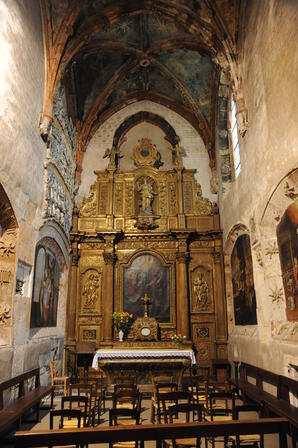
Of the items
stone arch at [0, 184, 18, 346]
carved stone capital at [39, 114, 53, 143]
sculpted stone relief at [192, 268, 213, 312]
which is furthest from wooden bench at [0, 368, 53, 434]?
sculpted stone relief at [192, 268, 213, 312]

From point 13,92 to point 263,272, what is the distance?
22.0ft

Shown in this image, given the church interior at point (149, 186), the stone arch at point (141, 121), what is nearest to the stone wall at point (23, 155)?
the church interior at point (149, 186)

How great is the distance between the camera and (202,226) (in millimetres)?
13539

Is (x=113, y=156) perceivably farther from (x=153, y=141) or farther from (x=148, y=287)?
(x=148, y=287)

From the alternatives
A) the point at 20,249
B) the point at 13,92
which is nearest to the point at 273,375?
the point at 20,249

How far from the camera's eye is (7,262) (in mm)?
7836

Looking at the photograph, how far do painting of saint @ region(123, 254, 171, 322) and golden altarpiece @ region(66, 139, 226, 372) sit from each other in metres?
0.03

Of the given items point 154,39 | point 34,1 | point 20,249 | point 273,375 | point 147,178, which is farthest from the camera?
point 147,178

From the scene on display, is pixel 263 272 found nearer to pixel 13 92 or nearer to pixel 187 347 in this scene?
pixel 187 347

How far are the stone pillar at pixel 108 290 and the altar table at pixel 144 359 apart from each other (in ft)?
4.14

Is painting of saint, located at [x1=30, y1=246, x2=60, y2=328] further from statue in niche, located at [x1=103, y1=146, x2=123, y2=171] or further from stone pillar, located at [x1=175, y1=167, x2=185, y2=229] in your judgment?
stone pillar, located at [x1=175, y1=167, x2=185, y2=229]

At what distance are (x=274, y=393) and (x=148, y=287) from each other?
6.02 metres

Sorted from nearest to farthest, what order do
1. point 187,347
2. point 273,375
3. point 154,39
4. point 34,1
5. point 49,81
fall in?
point 273,375 < point 34,1 < point 49,81 < point 187,347 < point 154,39

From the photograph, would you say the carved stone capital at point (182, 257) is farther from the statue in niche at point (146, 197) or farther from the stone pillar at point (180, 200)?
the statue in niche at point (146, 197)
